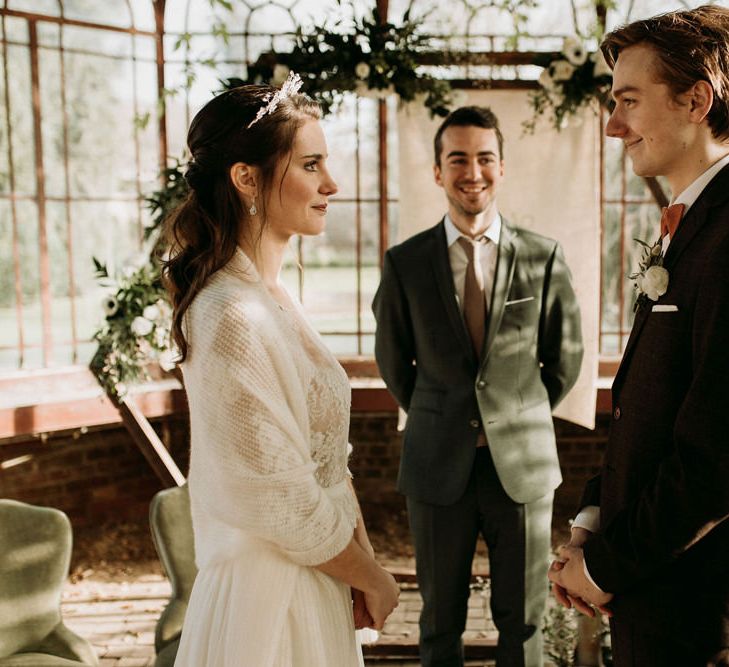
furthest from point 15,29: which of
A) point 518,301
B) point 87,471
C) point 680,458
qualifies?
point 680,458

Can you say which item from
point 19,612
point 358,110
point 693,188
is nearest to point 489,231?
point 693,188

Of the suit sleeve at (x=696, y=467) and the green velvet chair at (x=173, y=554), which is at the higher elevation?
the suit sleeve at (x=696, y=467)

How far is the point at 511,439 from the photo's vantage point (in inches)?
108

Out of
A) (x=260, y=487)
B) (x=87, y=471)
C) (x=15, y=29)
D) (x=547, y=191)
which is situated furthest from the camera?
(x=87, y=471)

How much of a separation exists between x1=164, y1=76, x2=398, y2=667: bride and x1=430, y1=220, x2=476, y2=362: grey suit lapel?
1125mm

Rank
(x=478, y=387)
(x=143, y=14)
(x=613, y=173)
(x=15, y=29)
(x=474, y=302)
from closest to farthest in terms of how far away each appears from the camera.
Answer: (x=478, y=387) → (x=474, y=302) → (x=15, y=29) → (x=143, y=14) → (x=613, y=173)

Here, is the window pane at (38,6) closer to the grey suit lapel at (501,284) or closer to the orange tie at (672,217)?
the grey suit lapel at (501,284)

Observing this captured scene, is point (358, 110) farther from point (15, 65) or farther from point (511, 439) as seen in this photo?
point (511, 439)

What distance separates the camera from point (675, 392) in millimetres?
1423

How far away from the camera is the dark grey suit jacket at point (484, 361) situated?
8.96ft

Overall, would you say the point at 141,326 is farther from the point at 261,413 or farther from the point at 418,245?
the point at 261,413

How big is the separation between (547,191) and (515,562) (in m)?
2.08

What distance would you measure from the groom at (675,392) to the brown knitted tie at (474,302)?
1.24 meters

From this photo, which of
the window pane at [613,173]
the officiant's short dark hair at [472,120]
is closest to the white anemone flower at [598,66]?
the officiant's short dark hair at [472,120]
